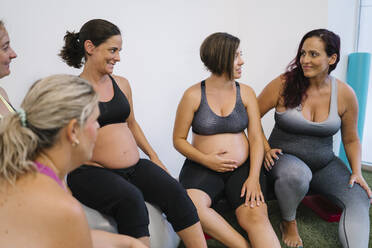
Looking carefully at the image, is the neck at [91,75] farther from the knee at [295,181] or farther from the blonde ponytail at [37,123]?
the knee at [295,181]

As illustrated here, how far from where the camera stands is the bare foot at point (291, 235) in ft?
5.73

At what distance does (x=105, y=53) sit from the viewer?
1.47 metres

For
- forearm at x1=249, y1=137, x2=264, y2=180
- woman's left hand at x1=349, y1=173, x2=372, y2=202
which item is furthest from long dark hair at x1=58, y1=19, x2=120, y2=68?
woman's left hand at x1=349, y1=173, x2=372, y2=202

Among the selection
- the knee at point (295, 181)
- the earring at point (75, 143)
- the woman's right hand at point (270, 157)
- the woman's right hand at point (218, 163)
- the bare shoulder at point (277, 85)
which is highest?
the earring at point (75, 143)

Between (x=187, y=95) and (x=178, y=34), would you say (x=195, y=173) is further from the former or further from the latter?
(x=178, y=34)

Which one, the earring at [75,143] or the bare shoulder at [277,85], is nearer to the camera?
the earring at [75,143]

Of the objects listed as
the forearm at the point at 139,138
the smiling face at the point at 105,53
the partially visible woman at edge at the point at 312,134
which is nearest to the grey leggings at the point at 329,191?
the partially visible woman at edge at the point at 312,134

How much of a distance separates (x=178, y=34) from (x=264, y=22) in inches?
32.9

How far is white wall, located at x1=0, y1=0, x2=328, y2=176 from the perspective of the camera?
1.88 meters

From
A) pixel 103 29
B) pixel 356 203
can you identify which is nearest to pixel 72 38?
pixel 103 29

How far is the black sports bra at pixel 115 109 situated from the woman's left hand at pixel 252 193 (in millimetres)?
707

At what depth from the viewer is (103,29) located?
4.78ft

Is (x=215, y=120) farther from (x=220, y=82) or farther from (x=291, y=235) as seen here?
(x=291, y=235)

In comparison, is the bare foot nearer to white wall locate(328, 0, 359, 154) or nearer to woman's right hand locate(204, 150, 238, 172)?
woman's right hand locate(204, 150, 238, 172)
